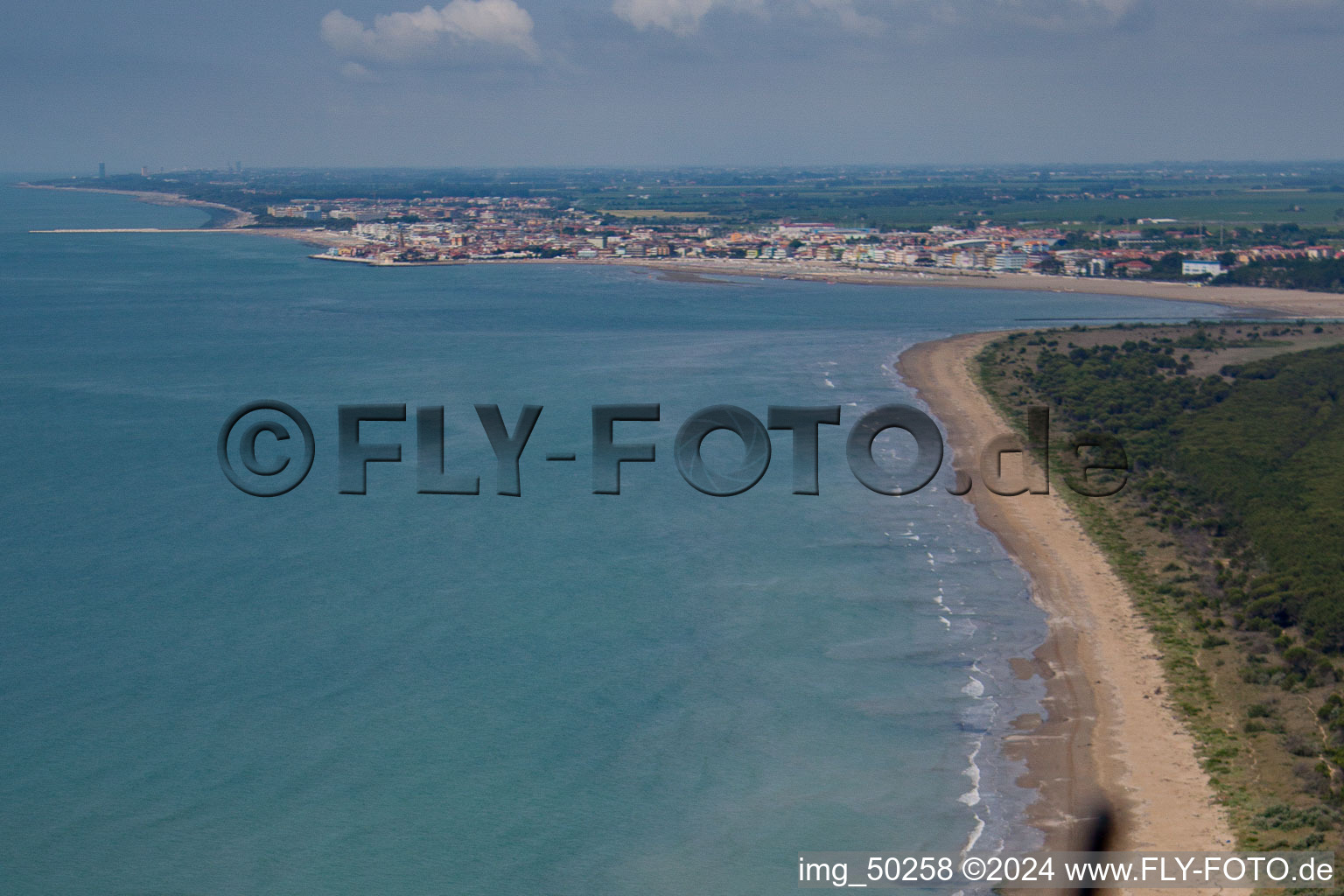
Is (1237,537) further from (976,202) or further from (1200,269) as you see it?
(976,202)

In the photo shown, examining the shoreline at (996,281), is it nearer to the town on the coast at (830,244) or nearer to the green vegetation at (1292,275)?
the green vegetation at (1292,275)

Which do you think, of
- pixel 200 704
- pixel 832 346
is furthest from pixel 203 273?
pixel 200 704

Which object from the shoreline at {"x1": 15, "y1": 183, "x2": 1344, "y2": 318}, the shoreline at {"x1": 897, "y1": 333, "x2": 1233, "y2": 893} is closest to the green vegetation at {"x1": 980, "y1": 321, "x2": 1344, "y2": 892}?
the shoreline at {"x1": 897, "y1": 333, "x2": 1233, "y2": 893}

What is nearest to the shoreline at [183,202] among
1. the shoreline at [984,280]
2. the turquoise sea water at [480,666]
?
the shoreline at [984,280]

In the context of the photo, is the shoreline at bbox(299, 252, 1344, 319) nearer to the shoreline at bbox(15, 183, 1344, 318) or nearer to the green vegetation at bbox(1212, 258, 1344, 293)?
the shoreline at bbox(15, 183, 1344, 318)

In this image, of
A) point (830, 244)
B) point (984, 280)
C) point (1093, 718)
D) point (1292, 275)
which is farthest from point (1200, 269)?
point (1093, 718)

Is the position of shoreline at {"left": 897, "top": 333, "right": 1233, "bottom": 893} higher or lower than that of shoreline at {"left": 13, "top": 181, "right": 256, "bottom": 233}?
lower
